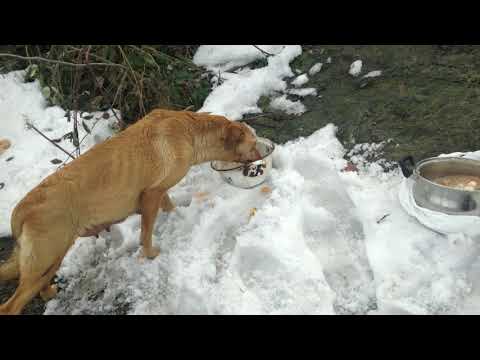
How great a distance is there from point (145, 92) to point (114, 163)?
310 cm

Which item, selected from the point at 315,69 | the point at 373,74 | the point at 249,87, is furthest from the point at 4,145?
the point at 373,74

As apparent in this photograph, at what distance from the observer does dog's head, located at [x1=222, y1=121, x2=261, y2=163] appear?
412cm

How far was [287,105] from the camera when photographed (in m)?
6.16

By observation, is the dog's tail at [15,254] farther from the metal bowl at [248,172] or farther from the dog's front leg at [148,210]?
the metal bowl at [248,172]

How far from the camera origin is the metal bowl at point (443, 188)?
3.26 meters

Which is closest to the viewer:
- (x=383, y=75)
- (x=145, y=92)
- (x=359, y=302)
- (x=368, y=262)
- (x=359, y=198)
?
(x=359, y=302)

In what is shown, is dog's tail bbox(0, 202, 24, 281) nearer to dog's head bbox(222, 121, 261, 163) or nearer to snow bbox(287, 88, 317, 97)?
dog's head bbox(222, 121, 261, 163)

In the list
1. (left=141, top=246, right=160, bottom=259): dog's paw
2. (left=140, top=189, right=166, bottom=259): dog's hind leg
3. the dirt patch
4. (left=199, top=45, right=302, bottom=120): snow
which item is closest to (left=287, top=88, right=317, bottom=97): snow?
the dirt patch

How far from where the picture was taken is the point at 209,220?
14.2ft

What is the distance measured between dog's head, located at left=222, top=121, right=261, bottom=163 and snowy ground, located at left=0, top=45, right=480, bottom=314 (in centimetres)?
60

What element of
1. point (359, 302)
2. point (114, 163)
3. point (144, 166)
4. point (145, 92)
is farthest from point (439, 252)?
point (145, 92)

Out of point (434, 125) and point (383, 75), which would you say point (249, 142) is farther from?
point (383, 75)

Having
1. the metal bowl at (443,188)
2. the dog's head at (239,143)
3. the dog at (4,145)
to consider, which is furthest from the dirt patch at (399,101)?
the dog at (4,145)

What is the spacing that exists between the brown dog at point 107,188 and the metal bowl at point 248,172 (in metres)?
0.40
